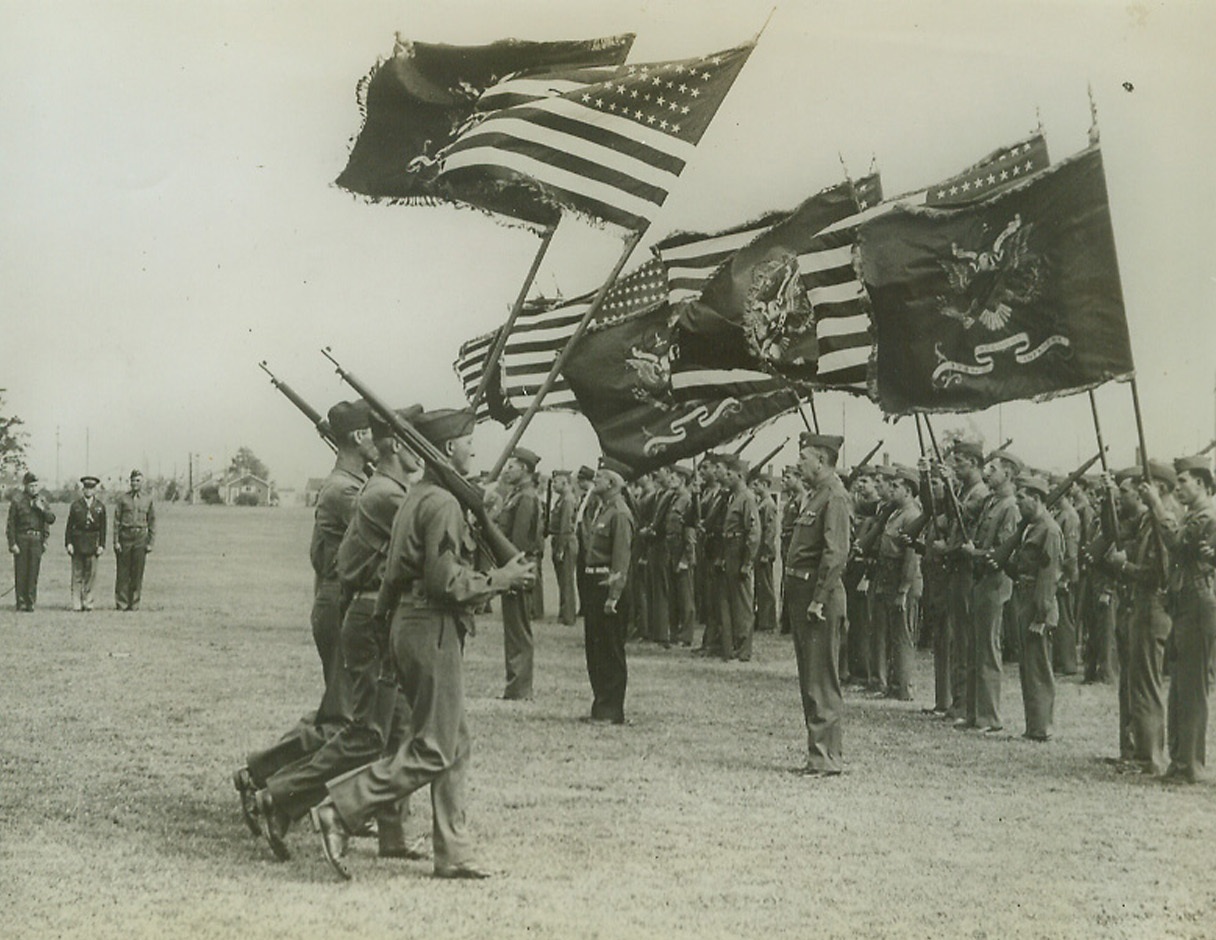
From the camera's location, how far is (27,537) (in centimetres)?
1500

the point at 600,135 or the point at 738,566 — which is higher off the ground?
the point at 600,135

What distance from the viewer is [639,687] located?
10773 millimetres

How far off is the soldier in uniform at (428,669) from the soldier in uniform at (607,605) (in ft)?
11.9

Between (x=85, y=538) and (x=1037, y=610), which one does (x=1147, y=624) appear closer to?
(x=1037, y=610)

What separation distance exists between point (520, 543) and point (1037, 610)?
4992 mm

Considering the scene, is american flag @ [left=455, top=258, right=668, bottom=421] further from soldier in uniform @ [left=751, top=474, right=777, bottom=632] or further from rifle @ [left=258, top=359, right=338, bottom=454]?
soldier in uniform @ [left=751, top=474, right=777, bottom=632]

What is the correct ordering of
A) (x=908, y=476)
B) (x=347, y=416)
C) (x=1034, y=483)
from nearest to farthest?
(x=347, y=416) < (x=1034, y=483) < (x=908, y=476)

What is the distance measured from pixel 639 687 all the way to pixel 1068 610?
409 centimetres

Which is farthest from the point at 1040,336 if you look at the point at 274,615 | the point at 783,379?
the point at 274,615

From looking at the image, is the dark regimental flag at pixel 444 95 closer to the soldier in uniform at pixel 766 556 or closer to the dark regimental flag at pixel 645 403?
the dark regimental flag at pixel 645 403

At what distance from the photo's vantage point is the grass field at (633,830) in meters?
5.26

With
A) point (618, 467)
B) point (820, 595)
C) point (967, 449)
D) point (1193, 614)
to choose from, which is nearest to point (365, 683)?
point (820, 595)

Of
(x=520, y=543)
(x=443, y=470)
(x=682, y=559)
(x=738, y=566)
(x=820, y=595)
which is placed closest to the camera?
(x=443, y=470)

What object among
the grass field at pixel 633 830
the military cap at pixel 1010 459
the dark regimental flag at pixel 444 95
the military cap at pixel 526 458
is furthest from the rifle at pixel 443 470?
the military cap at pixel 526 458
